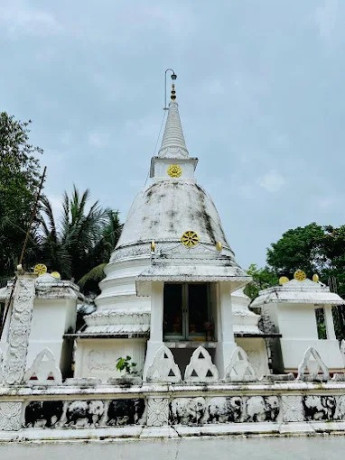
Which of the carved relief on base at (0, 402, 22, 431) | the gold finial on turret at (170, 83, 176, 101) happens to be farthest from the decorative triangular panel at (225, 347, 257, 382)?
the gold finial on turret at (170, 83, 176, 101)

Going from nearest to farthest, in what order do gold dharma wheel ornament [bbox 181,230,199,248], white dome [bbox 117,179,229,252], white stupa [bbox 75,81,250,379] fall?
1. white stupa [bbox 75,81,250,379]
2. gold dharma wheel ornament [bbox 181,230,199,248]
3. white dome [bbox 117,179,229,252]

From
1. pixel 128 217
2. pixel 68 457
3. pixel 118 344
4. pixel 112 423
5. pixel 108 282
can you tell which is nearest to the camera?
pixel 68 457

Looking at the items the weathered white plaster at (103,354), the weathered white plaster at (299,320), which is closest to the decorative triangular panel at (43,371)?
the weathered white plaster at (103,354)

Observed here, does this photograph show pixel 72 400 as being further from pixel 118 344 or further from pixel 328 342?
pixel 328 342

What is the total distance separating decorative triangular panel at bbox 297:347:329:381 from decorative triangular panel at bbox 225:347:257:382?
819 millimetres

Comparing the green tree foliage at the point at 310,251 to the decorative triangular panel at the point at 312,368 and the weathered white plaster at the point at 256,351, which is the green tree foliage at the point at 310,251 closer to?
the weathered white plaster at the point at 256,351

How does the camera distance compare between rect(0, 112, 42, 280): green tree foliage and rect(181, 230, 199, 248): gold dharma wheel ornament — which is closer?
rect(181, 230, 199, 248): gold dharma wheel ornament

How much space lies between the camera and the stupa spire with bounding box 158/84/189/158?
64.5ft

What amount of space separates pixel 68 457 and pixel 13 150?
72.3ft

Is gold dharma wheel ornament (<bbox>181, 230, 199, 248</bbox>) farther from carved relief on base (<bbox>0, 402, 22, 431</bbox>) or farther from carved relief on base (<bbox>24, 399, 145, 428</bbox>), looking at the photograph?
carved relief on base (<bbox>0, 402, 22, 431</bbox>)

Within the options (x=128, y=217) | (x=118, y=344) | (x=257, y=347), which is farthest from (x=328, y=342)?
(x=128, y=217)

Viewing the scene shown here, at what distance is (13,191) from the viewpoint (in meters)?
21.0

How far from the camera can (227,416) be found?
18.3 feet

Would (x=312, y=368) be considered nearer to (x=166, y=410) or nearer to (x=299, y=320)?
(x=166, y=410)
